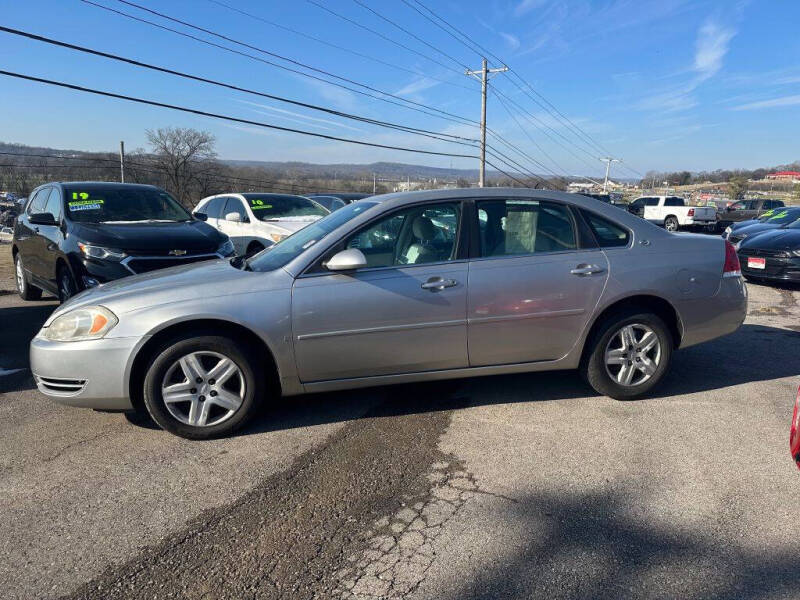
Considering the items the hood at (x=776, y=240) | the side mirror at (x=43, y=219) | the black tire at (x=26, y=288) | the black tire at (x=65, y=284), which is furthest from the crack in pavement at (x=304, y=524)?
the hood at (x=776, y=240)

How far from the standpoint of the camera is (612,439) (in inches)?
139

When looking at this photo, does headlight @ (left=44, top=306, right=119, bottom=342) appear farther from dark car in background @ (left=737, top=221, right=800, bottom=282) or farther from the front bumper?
dark car in background @ (left=737, top=221, right=800, bottom=282)

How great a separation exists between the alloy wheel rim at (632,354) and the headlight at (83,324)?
137 inches

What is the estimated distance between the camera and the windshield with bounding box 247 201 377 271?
3.85 m

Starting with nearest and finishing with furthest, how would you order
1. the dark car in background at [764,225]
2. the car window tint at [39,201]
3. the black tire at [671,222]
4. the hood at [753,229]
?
the car window tint at [39,201] → the hood at [753,229] → the dark car in background at [764,225] → the black tire at [671,222]

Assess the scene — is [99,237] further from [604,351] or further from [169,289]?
[604,351]

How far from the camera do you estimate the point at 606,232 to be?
411 centimetres

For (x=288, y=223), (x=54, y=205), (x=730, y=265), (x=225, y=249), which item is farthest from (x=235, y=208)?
(x=730, y=265)

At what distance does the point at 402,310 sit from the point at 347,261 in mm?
498

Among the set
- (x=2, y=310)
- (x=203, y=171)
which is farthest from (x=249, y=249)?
(x=203, y=171)

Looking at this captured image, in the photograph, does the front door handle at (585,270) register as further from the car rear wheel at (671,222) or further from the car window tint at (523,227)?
the car rear wheel at (671,222)

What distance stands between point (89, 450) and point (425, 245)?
2.58 meters

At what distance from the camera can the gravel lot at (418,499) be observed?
226 cm

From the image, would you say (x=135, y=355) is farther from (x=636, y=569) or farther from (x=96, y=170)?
(x=96, y=170)
